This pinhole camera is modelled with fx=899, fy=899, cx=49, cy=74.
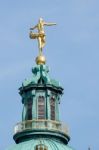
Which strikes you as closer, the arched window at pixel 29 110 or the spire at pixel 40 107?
the spire at pixel 40 107

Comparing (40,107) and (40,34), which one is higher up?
(40,34)

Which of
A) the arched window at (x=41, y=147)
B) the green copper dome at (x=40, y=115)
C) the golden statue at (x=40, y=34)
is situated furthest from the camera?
the golden statue at (x=40, y=34)

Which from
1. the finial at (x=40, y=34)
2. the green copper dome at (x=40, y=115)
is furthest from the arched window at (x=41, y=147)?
the finial at (x=40, y=34)

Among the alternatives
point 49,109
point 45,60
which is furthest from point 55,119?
point 45,60

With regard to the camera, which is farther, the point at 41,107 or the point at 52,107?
the point at 52,107

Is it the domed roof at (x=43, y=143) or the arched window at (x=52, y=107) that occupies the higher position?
the arched window at (x=52, y=107)

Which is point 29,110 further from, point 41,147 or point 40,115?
point 41,147

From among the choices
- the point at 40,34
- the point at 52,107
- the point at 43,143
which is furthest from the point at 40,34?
the point at 43,143

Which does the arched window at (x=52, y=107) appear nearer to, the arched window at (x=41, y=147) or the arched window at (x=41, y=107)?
the arched window at (x=41, y=107)

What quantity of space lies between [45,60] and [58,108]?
4.14 metres

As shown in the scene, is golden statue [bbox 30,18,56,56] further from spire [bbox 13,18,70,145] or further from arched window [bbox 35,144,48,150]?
arched window [bbox 35,144,48,150]

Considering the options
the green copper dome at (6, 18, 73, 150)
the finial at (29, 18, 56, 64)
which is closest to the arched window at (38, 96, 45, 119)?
the green copper dome at (6, 18, 73, 150)

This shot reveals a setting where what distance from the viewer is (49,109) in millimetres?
70875

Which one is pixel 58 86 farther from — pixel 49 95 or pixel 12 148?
pixel 12 148
